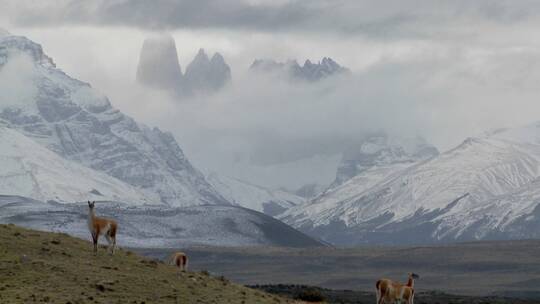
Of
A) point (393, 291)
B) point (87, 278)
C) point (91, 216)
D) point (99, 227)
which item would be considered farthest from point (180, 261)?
point (393, 291)

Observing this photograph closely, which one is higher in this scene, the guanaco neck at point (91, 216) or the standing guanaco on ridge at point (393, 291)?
the guanaco neck at point (91, 216)

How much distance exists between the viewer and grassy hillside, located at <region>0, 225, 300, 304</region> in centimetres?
6022

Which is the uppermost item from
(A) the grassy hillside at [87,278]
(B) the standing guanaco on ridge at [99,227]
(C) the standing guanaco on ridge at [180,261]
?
(B) the standing guanaco on ridge at [99,227]

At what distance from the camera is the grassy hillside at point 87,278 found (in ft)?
198

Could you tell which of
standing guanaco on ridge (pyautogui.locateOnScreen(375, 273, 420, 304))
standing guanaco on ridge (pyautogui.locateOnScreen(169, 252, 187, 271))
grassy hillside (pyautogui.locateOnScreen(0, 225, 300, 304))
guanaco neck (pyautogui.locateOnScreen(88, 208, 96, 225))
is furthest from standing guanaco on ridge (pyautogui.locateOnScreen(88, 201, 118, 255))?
standing guanaco on ridge (pyautogui.locateOnScreen(375, 273, 420, 304))

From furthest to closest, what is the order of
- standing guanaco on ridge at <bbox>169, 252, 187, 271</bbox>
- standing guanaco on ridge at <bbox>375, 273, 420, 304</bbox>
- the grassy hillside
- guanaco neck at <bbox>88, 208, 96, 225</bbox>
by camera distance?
standing guanaco on ridge at <bbox>169, 252, 187, 271</bbox> < standing guanaco on ridge at <bbox>375, 273, 420, 304</bbox> < guanaco neck at <bbox>88, 208, 96, 225</bbox> < the grassy hillside

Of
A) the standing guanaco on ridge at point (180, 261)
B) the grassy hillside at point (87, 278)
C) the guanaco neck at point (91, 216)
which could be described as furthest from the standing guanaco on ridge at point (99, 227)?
the standing guanaco on ridge at point (180, 261)

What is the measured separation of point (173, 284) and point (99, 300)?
6904mm

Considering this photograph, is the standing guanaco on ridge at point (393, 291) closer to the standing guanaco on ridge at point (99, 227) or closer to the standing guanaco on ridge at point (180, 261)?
the standing guanaco on ridge at point (180, 261)

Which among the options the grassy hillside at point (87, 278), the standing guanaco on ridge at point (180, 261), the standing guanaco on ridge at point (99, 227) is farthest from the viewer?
the standing guanaco on ridge at point (180, 261)

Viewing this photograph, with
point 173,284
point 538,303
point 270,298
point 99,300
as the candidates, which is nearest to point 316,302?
point 270,298

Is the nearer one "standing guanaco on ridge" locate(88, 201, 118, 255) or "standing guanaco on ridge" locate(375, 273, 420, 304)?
"standing guanaco on ridge" locate(375, 273, 420, 304)

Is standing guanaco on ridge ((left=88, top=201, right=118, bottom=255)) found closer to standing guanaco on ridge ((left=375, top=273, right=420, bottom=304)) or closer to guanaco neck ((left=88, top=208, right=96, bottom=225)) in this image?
guanaco neck ((left=88, top=208, right=96, bottom=225))

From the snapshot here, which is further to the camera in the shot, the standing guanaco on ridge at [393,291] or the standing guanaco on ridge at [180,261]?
the standing guanaco on ridge at [180,261]
